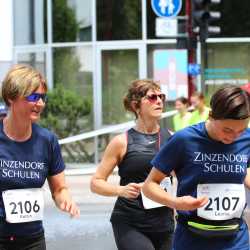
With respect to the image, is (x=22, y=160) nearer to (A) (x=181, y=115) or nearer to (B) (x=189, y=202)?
(B) (x=189, y=202)

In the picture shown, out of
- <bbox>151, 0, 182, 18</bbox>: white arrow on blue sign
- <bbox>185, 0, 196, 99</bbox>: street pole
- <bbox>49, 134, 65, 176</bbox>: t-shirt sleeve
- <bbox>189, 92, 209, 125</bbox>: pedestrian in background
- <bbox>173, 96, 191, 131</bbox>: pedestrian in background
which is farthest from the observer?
<bbox>151, 0, 182, 18</bbox>: white arrow on blue sign

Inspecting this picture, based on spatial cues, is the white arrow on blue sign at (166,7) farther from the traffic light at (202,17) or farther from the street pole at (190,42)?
the traffic light at (202,17)

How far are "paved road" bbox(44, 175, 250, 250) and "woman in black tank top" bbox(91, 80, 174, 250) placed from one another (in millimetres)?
1844

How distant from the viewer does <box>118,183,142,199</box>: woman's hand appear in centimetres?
421

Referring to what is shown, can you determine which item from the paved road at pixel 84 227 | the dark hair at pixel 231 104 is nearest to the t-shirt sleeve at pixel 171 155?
the dark hair at pixel 231 104

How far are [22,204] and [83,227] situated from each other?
16.4 feet

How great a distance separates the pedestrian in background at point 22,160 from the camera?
3719 mm

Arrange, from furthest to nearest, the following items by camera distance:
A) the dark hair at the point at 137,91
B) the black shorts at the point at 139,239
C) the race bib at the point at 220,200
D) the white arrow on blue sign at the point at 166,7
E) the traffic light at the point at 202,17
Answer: the white arrow on blue sign at the point at 166,7 < the traffic light at the point at 202,17 < the dark hair at the point at 137,91 < the black shorts at the point at 139,239 < the race bib at the point at 220,200

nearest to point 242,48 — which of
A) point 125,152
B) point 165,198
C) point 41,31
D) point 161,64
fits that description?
point 161,64

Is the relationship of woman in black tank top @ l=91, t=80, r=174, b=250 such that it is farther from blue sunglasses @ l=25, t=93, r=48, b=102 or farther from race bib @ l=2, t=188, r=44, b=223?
blue sunglasses @ l=25, t=93, r=48, b=102

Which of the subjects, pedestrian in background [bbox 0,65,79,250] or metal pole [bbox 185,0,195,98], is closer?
pedestrian in background [bbox 0,65,79,250]

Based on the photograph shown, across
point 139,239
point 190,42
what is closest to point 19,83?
point 139,239

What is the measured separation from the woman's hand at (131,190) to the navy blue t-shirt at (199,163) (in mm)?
779

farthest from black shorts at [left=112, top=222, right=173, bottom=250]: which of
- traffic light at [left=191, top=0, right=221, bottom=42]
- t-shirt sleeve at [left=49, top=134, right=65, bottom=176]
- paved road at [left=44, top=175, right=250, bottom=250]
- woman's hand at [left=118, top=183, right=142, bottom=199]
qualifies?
traffic light at [left=191, top=0, right=221, bottom=42]
